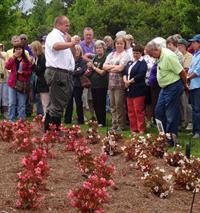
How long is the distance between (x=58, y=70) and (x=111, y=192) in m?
4.25

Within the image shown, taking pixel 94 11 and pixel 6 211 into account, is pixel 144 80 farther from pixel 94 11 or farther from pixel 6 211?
pixel 94 11

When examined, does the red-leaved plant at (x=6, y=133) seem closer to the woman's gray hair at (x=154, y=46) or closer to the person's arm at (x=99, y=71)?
the woman's gray hair at (x=154, y=46)

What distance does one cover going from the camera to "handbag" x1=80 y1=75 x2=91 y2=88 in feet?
44.3

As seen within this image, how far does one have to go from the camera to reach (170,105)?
33.9 ft

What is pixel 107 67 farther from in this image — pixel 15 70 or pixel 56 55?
pixel 15 70

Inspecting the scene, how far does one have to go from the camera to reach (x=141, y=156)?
805 cm

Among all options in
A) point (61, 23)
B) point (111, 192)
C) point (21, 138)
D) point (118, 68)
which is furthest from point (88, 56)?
point (111, 192)

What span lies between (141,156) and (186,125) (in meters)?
4.82

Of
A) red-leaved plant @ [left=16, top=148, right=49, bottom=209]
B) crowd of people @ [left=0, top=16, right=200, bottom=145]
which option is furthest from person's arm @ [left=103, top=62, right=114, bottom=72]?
red-leaved plant @ [left=16, top=148, right=49, bottom=209]

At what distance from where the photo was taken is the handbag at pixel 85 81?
13507 mm

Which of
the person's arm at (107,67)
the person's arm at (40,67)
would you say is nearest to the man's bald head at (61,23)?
the person's arm at (107,67)

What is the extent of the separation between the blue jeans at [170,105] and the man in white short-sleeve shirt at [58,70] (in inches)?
65.7

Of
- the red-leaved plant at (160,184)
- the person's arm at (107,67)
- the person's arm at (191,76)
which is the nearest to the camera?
the red-leaved plant at (160,184)

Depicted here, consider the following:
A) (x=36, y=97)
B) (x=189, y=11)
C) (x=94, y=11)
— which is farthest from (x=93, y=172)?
(x=94, y=11)
